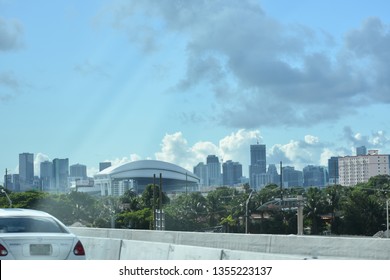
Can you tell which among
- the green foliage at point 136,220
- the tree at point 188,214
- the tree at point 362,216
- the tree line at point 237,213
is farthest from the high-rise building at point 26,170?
the tree at point 362,216

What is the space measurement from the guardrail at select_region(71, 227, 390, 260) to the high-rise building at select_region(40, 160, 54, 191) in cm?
15024

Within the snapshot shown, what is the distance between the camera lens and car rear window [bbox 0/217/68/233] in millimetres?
14492

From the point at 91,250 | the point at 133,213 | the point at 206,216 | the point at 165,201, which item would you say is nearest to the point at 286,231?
the point at 206,216

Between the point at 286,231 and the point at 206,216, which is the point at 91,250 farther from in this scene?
the point at 206,216

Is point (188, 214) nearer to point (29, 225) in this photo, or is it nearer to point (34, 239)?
point (29, 225)

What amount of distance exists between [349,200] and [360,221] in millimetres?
2804

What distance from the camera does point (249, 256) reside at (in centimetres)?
1427

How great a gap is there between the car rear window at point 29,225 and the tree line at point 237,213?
242 feet

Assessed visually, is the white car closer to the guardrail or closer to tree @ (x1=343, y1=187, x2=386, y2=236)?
the guardrail

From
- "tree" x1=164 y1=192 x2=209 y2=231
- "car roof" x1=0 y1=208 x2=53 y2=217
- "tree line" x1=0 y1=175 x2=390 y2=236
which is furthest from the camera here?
"tree" x1=164 y1=192 x2=209 y2=231

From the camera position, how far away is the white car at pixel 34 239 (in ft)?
45.9

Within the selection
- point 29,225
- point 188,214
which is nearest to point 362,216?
point 188,214

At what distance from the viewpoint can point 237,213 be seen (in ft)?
324

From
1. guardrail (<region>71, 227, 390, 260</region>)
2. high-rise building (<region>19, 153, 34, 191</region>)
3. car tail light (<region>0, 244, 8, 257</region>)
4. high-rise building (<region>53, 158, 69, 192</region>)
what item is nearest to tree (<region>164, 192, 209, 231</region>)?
high-rise building (<region>19, 153, 34, 191</region>)
